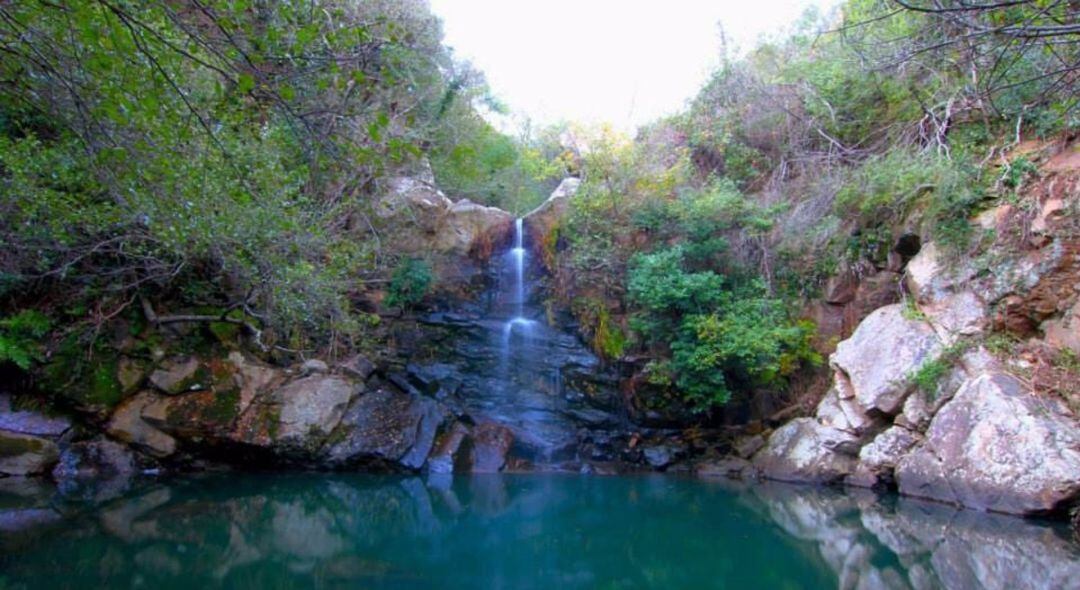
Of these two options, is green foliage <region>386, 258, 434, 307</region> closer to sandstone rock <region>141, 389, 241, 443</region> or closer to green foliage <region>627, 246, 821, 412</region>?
sandstone rock <region>141, 389, 241, 443</region>

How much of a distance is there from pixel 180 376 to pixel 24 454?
6.69 ft

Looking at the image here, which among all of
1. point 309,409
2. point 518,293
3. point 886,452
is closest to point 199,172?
point 309,409

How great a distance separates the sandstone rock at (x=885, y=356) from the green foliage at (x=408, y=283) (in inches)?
297

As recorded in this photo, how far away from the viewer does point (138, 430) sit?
30.3 feet

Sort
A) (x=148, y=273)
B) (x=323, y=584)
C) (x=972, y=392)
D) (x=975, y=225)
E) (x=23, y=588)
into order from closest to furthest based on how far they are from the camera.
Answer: (x=23, y=588) < (x=323, y=584) < (x=972, y=392) < (x=975, y=225) < (x=148, y=273)

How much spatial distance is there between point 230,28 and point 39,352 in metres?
8.55

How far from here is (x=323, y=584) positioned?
4.80m

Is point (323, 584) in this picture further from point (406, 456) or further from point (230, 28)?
point (406, 456)

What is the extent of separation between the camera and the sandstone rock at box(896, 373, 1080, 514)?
22.7 ft

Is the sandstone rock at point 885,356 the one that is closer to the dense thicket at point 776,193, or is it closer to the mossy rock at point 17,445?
the dense thicket at point 776,193

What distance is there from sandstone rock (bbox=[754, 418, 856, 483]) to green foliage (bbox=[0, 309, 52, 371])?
10637mm

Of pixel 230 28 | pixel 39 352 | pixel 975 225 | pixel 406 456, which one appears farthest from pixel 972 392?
pixel 39 352

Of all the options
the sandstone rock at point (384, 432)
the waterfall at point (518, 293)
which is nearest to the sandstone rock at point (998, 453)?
the sandstone rock at point (384, 432)

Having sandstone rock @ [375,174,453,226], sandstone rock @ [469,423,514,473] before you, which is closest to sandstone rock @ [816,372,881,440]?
sandstone rock @ [469,423,514,473]
